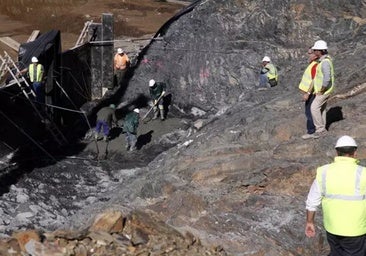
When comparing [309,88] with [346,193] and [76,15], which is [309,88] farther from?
[76,15]

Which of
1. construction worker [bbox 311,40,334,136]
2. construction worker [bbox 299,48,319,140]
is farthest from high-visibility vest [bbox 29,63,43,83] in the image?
construction worker [bbox 311,40,334,136]

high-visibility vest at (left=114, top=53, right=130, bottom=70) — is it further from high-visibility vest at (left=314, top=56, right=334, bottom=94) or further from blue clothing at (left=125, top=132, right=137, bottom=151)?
high-visibility vest at (left=314, top=56, right=334, bottom=94)

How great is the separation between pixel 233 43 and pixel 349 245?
44.4ft

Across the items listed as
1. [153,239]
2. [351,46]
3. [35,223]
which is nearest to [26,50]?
[35,223]

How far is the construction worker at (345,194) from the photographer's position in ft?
19.1

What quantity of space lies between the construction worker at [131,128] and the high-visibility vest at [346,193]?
1041cm

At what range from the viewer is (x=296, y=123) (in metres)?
11.5

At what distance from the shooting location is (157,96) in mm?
18219

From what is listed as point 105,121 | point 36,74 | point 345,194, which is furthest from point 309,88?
point 36,74

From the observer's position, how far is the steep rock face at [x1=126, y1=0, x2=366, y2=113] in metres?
17.9

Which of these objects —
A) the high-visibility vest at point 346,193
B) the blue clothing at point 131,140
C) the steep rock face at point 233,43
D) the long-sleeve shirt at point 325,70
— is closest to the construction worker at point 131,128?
the blue clothing at point 131,140

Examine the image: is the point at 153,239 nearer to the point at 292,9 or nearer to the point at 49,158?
the point at 49,158

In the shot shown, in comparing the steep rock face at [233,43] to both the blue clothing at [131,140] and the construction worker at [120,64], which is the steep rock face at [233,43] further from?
the blue clothing at [131,140]

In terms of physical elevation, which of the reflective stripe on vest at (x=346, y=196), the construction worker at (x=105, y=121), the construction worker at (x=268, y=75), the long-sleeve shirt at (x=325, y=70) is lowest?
the construction worker at (x=105, y=121)
